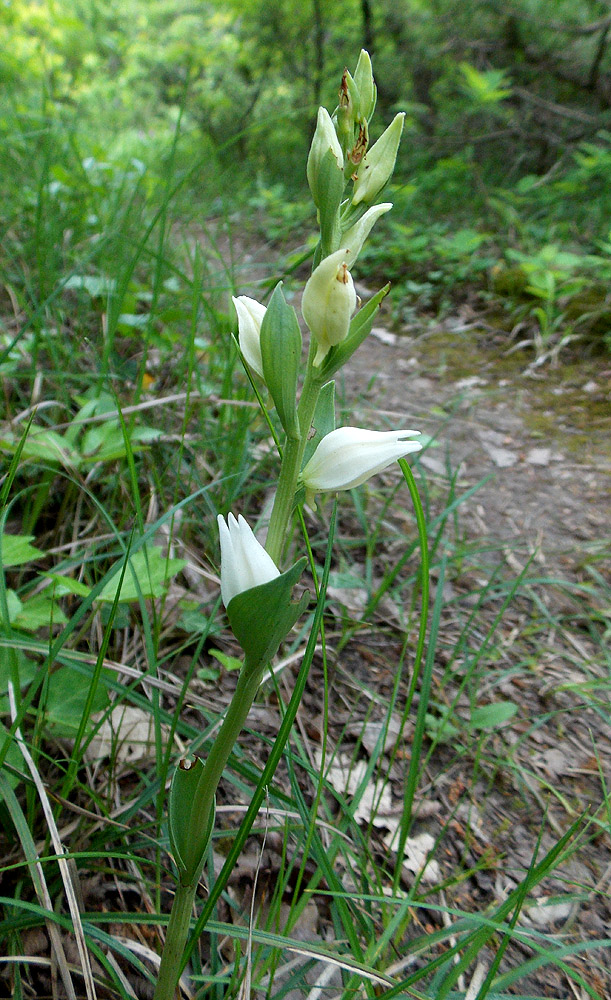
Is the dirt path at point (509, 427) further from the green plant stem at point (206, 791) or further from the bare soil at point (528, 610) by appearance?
the green plant stem at point (206, 791)

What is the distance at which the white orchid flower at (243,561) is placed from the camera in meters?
0.61

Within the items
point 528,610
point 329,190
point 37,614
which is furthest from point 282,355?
point 528,610

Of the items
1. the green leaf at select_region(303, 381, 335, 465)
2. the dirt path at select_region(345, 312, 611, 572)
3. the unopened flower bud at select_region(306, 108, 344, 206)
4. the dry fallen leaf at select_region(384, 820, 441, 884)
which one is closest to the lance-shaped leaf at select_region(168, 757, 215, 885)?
the green leaf at select_region(303, 381, 335, 465)

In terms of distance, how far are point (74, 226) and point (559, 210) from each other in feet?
9.91

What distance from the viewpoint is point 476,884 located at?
1.07m

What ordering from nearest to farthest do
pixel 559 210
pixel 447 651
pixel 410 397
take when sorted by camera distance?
pixel 447 651 → pixel 410 397 → pixel 559 210

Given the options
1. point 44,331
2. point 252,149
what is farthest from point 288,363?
point 252,149

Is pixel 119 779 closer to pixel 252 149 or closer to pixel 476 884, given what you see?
pixel 476 884

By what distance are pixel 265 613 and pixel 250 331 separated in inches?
12.8

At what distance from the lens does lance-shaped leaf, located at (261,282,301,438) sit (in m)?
0.68

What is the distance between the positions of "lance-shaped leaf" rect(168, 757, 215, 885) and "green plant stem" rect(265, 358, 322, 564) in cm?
24

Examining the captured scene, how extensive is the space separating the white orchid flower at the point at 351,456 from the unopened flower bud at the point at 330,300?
0.10 meters

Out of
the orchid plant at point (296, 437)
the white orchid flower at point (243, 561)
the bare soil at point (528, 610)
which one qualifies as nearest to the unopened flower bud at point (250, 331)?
the orchid plant at point (296, 437)

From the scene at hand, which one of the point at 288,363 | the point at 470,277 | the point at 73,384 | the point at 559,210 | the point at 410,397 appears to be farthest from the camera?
the point at 559,210
